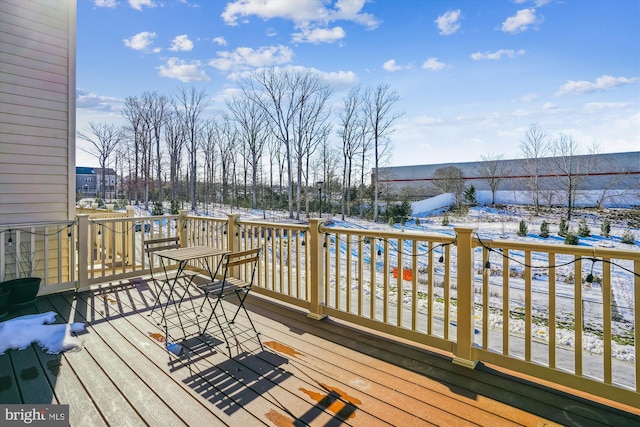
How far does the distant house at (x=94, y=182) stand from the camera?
2721 centimetres

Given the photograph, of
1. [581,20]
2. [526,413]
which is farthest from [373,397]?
[581,20]

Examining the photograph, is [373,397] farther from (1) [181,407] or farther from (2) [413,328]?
(1) [181,407]

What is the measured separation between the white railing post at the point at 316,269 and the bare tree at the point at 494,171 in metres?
19.0

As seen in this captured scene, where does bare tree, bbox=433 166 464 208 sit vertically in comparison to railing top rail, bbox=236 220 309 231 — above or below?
above

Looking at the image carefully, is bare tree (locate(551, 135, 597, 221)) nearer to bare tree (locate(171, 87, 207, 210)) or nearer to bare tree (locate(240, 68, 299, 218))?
bare tree (locate(240, 68, 299, 218))

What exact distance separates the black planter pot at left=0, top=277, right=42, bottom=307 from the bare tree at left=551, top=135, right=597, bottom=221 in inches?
785

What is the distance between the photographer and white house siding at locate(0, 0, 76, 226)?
13.3 feet

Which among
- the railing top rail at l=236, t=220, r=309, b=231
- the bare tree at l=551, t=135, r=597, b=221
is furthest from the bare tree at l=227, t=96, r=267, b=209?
the railing top rail at l=236, t=220, r=309, b=231

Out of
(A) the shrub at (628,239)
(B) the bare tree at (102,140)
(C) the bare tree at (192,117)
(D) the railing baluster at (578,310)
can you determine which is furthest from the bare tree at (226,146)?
(D) the railing baluster at (578,310)

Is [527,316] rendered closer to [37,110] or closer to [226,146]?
[37,110]

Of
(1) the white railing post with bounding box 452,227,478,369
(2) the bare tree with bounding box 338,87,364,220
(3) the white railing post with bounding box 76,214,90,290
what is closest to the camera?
(1) the white railing post with bounding box 452,227,478,369

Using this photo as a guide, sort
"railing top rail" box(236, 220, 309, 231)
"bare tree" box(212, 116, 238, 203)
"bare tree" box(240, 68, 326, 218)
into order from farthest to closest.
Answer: "bare tree" box(212, 116, 238, 203) → "bare tree" box(240, 68, 326, 218) → "railing top rail" box(236, 220, 309, 231)

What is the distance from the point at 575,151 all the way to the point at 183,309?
1996cm

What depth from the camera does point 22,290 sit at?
12.0 feet
